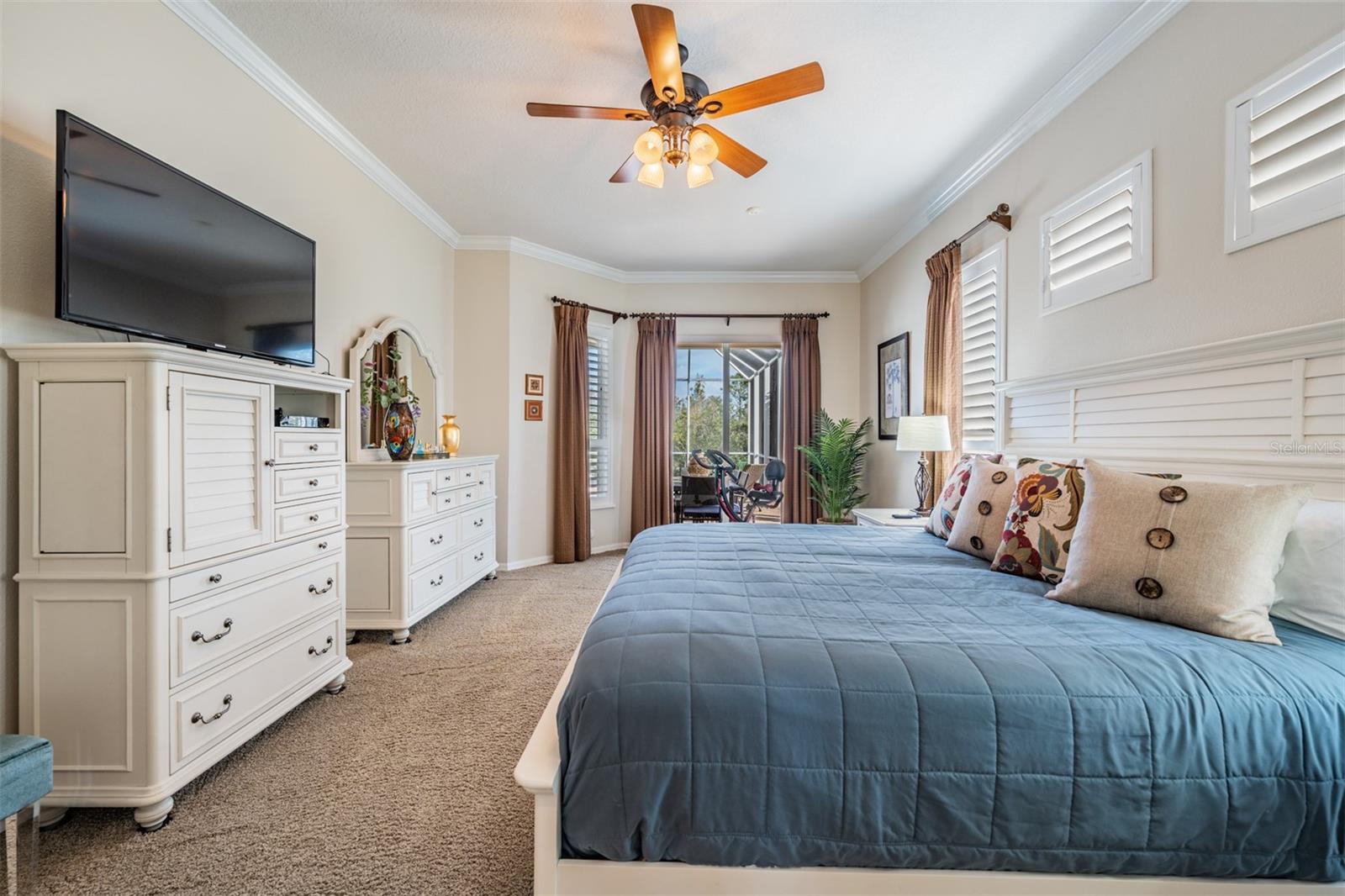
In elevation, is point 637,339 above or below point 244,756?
above

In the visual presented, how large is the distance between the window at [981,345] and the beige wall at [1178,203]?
0.12 m

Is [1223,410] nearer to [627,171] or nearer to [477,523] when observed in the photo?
[627,171]

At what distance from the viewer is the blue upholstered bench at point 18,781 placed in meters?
1.18

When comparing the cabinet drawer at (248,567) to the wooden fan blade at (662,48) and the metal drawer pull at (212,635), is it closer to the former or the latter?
the metal drawer pull at (212,635)

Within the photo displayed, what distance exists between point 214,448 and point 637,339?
12.9 feet

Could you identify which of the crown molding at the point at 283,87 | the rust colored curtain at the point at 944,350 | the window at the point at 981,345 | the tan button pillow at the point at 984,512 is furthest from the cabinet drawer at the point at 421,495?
the window at the point at 981,345

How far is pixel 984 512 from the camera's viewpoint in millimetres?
2170

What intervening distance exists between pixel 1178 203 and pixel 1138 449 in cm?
88

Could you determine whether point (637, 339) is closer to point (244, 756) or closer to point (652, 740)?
point (244, 756)

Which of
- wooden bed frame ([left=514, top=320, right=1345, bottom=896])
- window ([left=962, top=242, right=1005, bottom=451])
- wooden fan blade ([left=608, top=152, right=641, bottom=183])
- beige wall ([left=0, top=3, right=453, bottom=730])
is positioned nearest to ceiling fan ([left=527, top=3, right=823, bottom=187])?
wooden fan blade ([left=608, top=152, right=641, bottom=183])

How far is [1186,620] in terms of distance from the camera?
1.33 meters

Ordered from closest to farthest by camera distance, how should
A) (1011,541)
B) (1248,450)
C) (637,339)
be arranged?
(1248,450), (1011,541), (637,339)

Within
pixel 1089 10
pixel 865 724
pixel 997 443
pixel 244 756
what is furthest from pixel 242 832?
pixel 1089 10

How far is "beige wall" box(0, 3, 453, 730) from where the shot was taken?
1.53m
